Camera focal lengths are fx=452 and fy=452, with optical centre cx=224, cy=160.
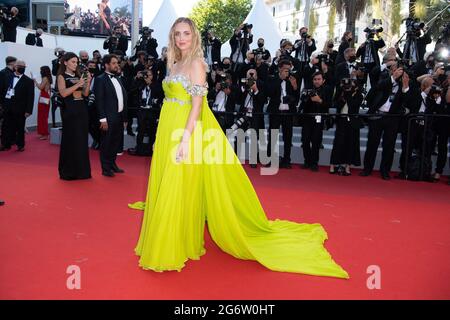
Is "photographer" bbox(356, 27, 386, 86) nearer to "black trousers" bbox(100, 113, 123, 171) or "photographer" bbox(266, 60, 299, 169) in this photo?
"photographer" bbox(266, 60, 299, 169)

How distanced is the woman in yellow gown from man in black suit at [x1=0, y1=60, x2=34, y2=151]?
636 centimetres

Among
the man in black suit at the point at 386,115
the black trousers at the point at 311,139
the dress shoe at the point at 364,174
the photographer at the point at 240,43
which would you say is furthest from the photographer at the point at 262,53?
the dress shoe at the point at 364,174

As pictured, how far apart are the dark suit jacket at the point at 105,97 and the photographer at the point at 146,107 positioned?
2.05 meters

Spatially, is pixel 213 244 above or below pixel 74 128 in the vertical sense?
below

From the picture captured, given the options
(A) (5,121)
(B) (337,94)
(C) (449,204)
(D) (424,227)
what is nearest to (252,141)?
(B) (337,94)

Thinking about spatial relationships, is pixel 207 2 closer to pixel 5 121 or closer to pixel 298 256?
pixel 5 121

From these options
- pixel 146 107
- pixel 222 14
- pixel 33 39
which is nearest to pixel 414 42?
pixel 146 107

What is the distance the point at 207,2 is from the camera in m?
38.6

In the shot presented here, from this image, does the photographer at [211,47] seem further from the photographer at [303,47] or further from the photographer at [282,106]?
the photographer at [282,106]

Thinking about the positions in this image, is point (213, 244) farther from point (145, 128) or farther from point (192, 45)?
point (145, 128)

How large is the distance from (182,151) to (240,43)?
28.6 ft

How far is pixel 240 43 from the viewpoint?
11.2 m

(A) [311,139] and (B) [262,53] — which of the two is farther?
(B) [262,53]
